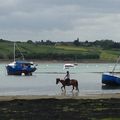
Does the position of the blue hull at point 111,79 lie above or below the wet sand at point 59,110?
below

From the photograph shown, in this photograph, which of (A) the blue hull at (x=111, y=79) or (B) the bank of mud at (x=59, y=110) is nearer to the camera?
(B) the bank of mud at (x=59, y=110)

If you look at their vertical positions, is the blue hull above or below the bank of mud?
below

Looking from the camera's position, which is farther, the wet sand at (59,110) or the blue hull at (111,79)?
the blue hull at (111,79)

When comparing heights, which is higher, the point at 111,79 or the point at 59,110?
the point at 59,110

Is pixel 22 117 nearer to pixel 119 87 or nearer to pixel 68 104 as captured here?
pixel 68 104

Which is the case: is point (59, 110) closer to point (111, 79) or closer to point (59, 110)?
point (59, 110)

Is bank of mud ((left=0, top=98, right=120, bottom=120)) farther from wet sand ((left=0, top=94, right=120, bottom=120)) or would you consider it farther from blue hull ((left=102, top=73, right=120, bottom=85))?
blue hull ((left=102, top=73, right=120, bottom=85))

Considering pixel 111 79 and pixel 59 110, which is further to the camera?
pixel 111 79

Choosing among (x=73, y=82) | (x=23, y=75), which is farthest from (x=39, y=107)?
(x=23, y=75)

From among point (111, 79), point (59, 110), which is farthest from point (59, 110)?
point (111, 79)

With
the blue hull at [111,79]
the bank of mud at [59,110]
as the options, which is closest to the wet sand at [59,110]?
the bank of mud at [59,110]

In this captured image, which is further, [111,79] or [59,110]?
[111,79]

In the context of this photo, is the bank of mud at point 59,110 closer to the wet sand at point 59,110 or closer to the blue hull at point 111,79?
the wet sand at point 59,110

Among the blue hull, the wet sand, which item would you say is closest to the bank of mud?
the wet sand
